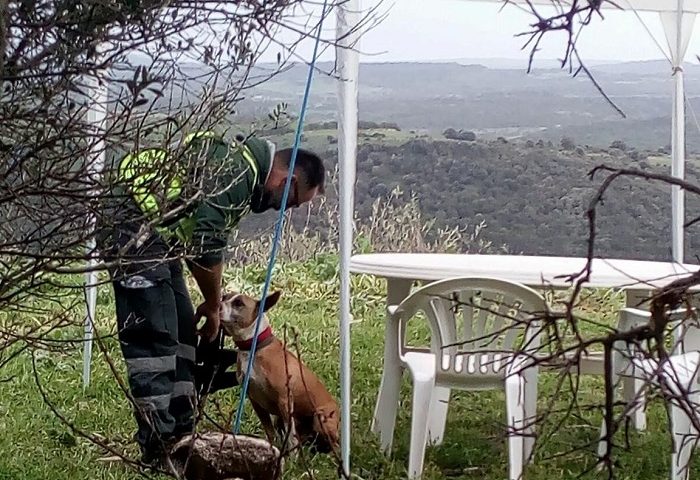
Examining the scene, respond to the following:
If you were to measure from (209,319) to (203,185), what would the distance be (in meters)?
1.64

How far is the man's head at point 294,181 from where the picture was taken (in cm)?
337

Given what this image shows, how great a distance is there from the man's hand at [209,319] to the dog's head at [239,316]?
0.13 feet

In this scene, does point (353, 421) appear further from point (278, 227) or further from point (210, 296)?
point (278, 227)

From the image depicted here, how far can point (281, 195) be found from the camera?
3395 millimetres

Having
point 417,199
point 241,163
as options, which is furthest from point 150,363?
point 417,199

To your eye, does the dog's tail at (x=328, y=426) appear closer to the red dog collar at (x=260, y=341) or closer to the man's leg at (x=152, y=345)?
the red dog collar at (x=260, y=341)

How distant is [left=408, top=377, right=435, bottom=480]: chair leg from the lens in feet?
11.2

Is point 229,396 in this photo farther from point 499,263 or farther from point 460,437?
point 499,263

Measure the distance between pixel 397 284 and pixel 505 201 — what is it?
13.2 ft

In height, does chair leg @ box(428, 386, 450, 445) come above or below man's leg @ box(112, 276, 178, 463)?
below

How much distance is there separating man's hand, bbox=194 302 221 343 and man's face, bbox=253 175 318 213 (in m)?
0.49

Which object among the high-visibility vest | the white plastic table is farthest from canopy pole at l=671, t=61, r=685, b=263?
the high-visibility vest

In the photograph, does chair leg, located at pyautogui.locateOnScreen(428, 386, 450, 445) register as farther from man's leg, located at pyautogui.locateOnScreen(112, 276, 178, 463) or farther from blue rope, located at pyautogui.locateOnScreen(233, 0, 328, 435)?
man's leg, located at pyautogui.locateOnScreen(112, 276, 178, 463)

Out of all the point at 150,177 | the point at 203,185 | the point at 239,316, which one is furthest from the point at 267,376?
the point at 150,177
